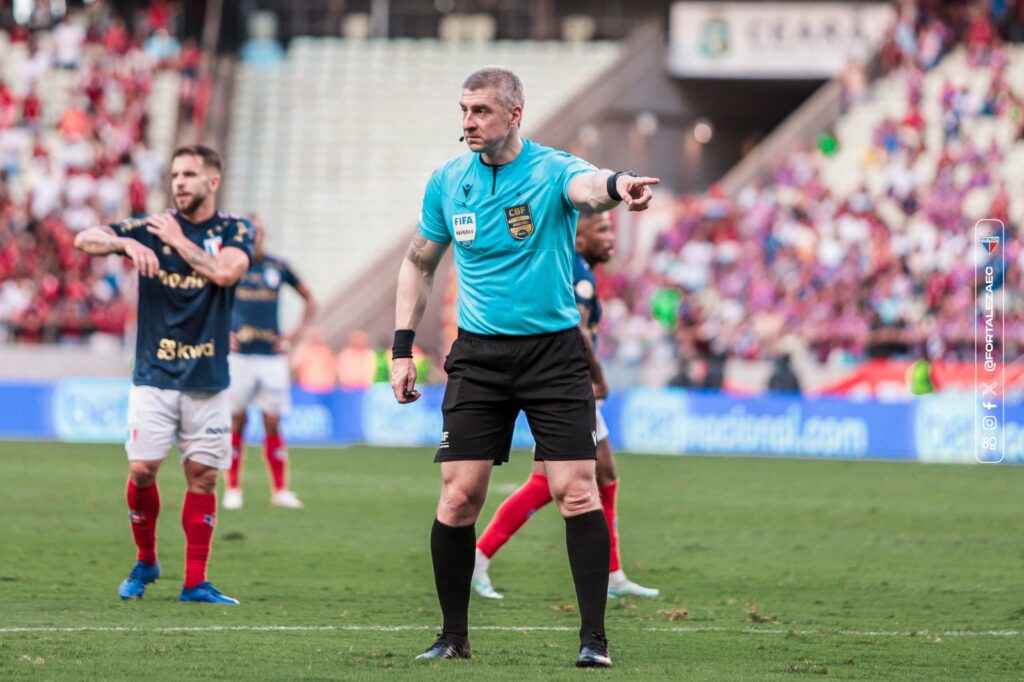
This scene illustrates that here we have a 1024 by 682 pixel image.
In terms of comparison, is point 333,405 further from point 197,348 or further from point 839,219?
point 197,348

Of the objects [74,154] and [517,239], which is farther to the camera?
[74,154]

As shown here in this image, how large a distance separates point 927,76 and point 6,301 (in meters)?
17.6

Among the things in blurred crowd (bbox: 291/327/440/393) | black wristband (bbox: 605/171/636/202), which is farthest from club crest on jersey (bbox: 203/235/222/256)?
blurred crowd (bbox: 291/327/440/393)

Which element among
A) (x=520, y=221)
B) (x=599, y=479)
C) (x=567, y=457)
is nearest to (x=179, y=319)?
(x=599, y=479)

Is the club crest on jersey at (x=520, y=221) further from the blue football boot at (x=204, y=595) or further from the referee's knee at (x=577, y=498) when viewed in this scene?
the blue football boot at (x=204, y=595)

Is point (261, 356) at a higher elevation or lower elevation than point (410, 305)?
lower

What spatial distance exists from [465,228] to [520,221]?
241 millimetres

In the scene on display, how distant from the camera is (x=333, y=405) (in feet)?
86.9

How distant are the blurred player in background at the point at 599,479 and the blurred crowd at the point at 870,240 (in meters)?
15.3

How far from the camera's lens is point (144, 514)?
9.30 metres

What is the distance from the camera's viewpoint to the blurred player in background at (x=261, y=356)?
15.5 m

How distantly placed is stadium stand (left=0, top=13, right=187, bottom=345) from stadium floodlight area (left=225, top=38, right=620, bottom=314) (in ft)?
6.76
